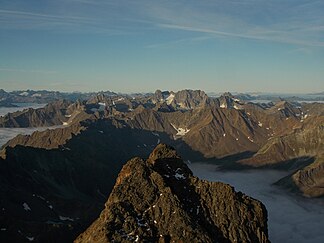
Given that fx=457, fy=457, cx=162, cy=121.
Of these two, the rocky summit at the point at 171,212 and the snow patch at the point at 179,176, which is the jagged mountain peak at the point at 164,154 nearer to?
the rocky summit at the point at 171,212

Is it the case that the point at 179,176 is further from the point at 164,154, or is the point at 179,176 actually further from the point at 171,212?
the point at 171,212

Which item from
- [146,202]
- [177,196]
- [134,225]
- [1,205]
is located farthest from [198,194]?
[1,205]

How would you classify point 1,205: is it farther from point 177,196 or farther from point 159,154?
point 177,196

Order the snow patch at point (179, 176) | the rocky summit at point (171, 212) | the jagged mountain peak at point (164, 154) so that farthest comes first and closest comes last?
the jagged mountain peak at point (164, 154) < the snow patch at point (179, 176) < the rocky summit at point (171, 212)

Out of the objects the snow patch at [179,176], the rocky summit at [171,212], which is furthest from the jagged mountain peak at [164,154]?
the snow patch at [179,176]

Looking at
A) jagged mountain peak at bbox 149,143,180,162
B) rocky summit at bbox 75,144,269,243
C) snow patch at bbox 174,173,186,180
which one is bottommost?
rocky summit at bbox 75,144,269,243

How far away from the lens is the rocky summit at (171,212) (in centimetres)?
10750

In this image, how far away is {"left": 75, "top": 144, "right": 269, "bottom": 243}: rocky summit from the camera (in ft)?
353

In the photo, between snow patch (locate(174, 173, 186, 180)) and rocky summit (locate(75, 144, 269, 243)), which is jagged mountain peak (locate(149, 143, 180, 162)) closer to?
rocky summit (locate(75, 144, 269, 243))

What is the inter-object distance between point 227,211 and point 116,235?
109ft

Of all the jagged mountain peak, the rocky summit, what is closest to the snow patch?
the rocky summit

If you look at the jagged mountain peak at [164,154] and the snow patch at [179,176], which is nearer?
the snow patch at [179,176]

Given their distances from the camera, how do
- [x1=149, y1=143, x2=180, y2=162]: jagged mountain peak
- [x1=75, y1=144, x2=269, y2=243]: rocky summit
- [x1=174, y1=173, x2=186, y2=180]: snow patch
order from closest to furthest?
[x1=75, y1=144, x2=269, y2=243]: rocky summit, [x1=174, y1=173, x2=186, y2=180]: snow patch, [x1=149, y1=143, x2=180, y2=162]: jagged mountain peak

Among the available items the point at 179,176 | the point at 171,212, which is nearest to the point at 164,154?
the point at 179,176
